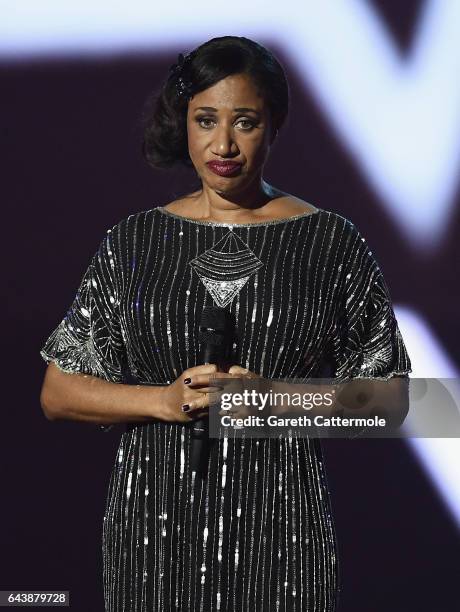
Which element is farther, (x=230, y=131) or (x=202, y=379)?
(x=230, y=131)

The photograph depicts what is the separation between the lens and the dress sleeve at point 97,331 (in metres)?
1.86

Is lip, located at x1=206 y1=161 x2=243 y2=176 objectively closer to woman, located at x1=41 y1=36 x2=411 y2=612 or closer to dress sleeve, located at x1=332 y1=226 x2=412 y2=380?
woman, located at x1=41 y1=36 x2=411 y2=612

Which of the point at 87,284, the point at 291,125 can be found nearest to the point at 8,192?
the point at 291,125

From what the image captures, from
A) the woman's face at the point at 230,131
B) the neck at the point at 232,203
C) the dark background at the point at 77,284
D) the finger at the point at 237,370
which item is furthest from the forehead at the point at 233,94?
the dark background at the point at 77,284

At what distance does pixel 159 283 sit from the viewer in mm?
1812

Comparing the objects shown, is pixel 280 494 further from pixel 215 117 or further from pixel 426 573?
pixel 426 573

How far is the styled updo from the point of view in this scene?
5.90ft

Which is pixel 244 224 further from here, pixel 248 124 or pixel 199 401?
pixel 199 401

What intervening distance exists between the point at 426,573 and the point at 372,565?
135mm

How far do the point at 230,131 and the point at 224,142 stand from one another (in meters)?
0.02

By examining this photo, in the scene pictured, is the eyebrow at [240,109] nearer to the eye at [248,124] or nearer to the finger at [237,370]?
the eye at [248,124]

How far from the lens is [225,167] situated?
5.85 ft

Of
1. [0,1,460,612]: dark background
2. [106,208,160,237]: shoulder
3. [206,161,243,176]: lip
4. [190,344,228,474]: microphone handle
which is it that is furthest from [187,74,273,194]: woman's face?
[0,1,460,612]: dark background

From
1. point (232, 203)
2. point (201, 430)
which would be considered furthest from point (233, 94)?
point (201, 430)
